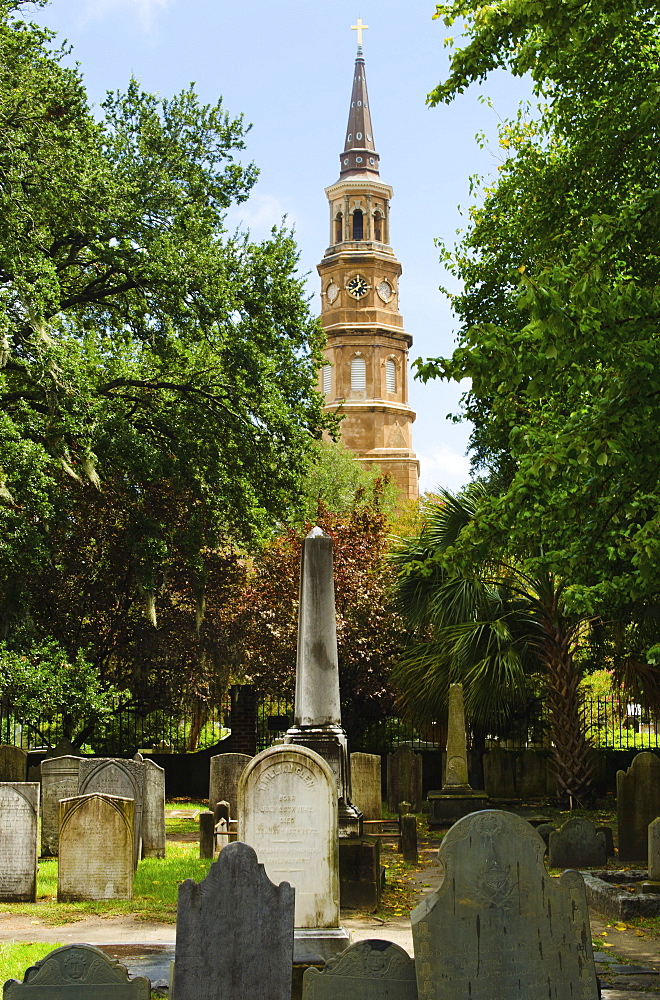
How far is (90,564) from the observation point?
22078mm

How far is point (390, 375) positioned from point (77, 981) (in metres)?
63.6

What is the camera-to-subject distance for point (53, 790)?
13.1m

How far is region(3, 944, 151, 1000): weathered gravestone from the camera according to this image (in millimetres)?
4961

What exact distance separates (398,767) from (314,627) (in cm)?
791

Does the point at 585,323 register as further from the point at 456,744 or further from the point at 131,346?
the point at 131,346

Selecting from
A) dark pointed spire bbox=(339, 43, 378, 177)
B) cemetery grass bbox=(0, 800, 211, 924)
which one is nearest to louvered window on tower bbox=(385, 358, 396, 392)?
dark pointed spire bbox=(339, 43, 378, 177)

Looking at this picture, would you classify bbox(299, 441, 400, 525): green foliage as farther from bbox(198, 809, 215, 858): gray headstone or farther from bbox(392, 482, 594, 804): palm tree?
bbox(198, 809, 215, 858): gray headstone

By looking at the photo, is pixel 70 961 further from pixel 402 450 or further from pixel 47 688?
pixel 402 450

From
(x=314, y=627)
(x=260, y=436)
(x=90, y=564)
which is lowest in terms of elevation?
(x=314, y=627)

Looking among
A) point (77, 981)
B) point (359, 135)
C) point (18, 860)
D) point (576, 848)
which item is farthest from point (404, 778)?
point (359, 135)

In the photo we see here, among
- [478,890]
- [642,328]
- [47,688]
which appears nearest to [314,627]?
[642,328]

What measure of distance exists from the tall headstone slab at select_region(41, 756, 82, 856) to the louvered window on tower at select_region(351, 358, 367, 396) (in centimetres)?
5411

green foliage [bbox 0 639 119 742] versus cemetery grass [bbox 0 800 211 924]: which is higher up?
green foliage [bbox 0 639 119 742]

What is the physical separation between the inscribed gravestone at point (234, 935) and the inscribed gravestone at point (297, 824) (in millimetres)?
2287
